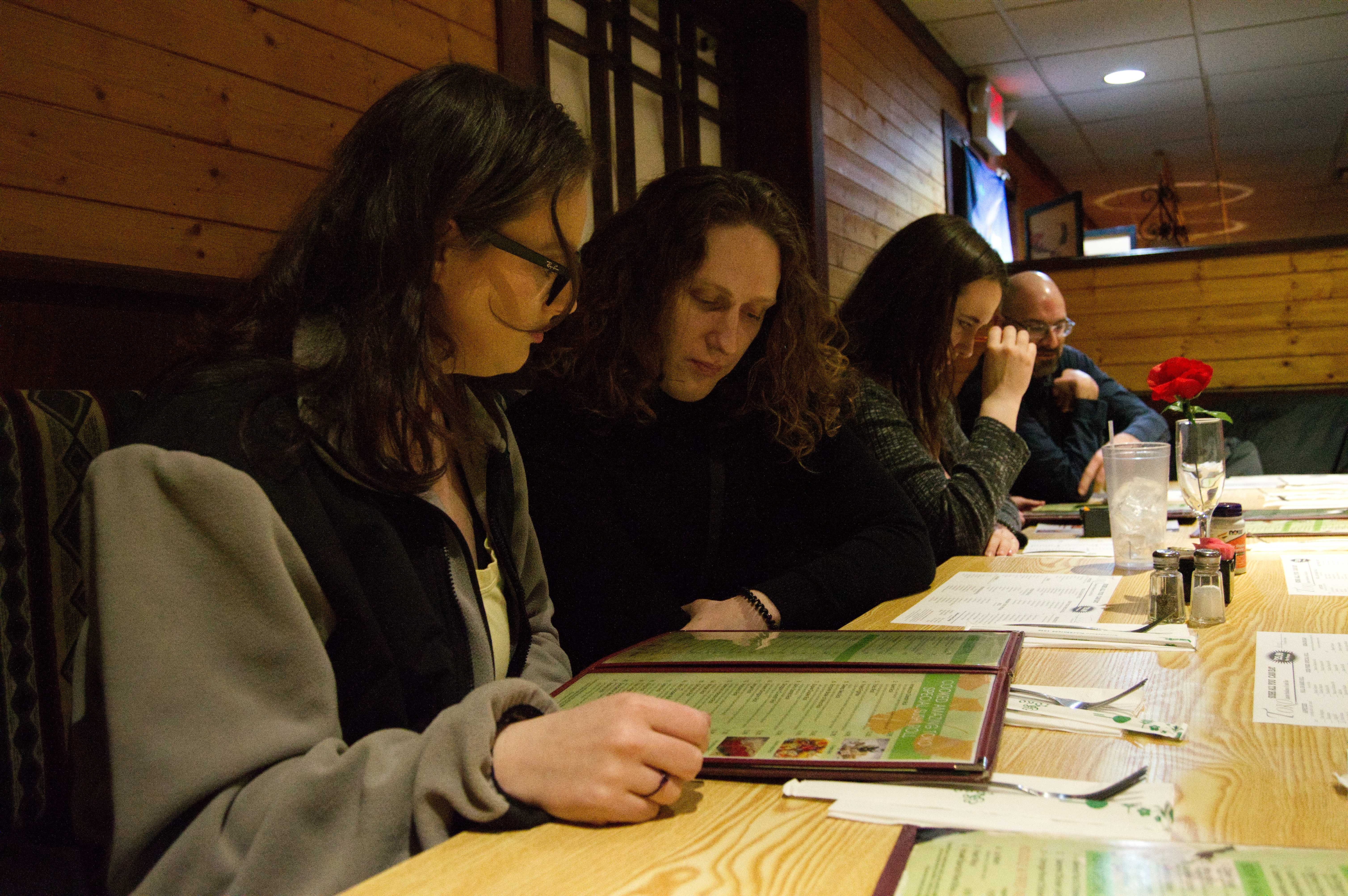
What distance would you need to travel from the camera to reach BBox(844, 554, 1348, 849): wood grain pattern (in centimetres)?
61

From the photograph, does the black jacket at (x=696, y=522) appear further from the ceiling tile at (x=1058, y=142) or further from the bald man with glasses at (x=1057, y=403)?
the ceiling tile at (x=1058, y=142)

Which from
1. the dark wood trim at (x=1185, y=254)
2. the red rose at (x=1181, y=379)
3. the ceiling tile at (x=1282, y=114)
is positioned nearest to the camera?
the red rose at (x=1181, y=379)

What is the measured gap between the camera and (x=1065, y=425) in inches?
142

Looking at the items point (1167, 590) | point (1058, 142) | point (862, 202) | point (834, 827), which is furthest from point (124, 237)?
point (1058, 142)

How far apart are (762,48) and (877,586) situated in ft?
9.52

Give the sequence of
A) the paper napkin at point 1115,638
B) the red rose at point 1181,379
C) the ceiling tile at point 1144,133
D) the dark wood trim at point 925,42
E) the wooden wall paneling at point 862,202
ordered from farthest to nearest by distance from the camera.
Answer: the ceiling tile at point 1144,133
the dark wood trim at point 925,42
the wooden wall paneling at point 862,202
the red rose at point 1181,379
the paper napkin at point 1115,638

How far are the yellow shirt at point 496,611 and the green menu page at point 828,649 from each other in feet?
0.50

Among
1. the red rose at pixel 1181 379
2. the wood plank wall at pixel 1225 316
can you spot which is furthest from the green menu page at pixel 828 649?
the wood plank wall at pixel 1225 316

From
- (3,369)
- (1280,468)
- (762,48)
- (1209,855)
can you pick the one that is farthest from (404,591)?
(1280,468)

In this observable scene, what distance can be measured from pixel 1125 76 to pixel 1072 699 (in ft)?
19.6

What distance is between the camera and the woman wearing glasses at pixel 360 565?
0.67 metres

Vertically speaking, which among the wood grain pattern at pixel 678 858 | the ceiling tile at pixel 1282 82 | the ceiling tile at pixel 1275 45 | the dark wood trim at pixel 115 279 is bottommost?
the wood grain pattern at pixel 678 858

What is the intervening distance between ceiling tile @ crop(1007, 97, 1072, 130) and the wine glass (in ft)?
17.7

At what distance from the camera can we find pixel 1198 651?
3.37ft
